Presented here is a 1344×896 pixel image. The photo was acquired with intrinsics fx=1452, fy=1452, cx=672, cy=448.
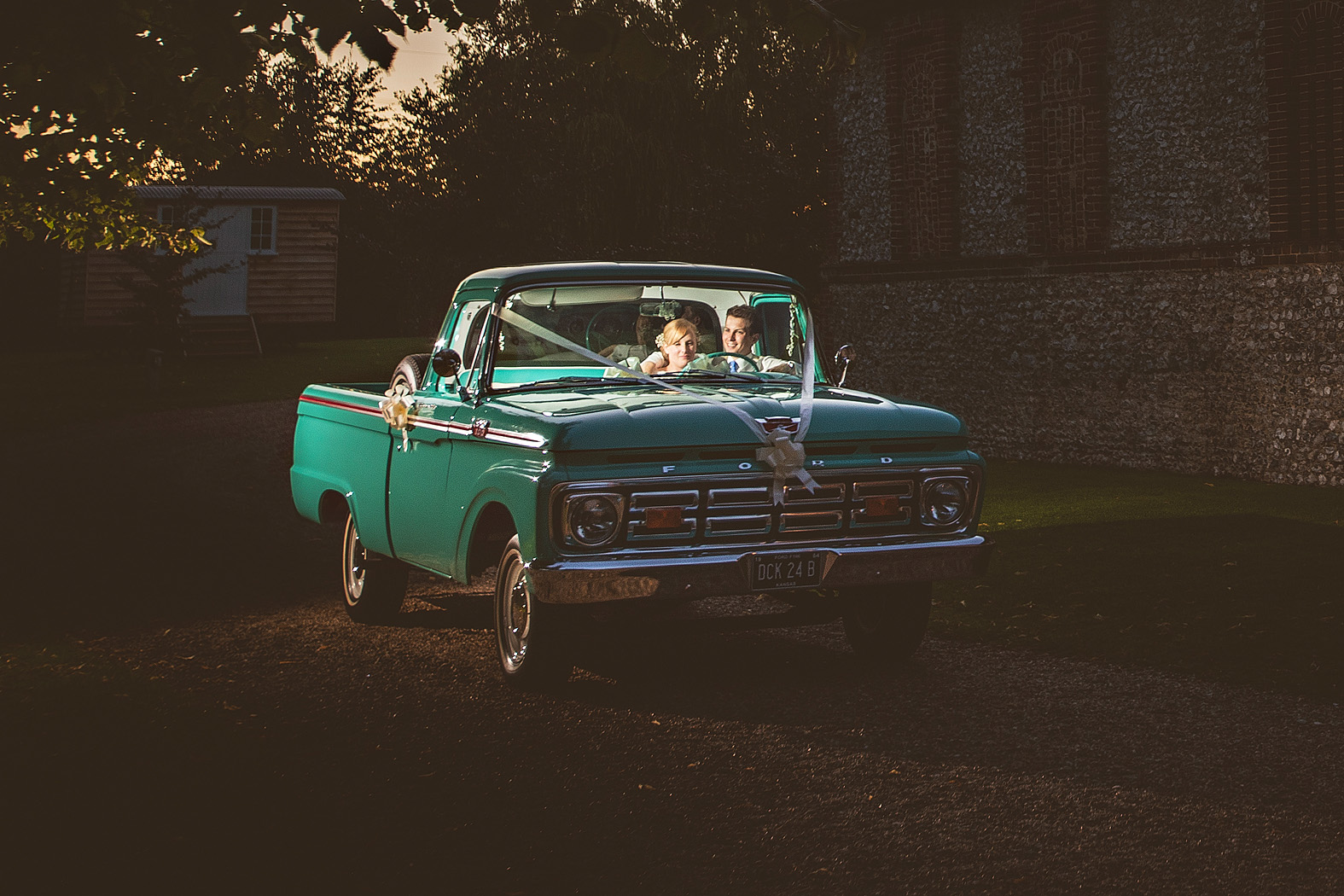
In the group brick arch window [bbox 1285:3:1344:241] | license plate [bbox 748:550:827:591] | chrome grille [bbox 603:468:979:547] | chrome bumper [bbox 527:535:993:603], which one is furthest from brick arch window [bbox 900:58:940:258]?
license plate [bbox 748:550:827:591]

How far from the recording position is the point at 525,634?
6.84 m

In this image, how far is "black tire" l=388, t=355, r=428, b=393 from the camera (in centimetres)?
806

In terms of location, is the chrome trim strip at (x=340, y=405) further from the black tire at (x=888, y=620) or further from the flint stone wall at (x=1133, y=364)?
the flint stone wall at (x=1133, y=364)

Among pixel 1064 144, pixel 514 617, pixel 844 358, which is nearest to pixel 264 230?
pixel 1064 144

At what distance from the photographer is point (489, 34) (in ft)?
143

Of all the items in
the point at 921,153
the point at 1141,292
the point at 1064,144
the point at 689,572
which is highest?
the point at 921,153

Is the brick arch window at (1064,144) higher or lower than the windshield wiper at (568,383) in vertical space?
higher

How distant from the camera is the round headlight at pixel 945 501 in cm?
691

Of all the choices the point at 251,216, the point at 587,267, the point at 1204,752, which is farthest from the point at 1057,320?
the point at 251,216

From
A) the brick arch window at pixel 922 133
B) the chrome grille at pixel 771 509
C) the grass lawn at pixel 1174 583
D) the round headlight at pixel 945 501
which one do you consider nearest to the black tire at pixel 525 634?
the chrome grille at pixel 771 509

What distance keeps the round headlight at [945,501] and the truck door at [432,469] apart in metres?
2.27

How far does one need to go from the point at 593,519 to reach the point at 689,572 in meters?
A: 0.47

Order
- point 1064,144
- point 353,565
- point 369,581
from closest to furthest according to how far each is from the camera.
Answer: point 369,581 → point 353,565 → point 1064,144

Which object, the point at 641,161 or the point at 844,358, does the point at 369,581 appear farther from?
the point at 641,161
